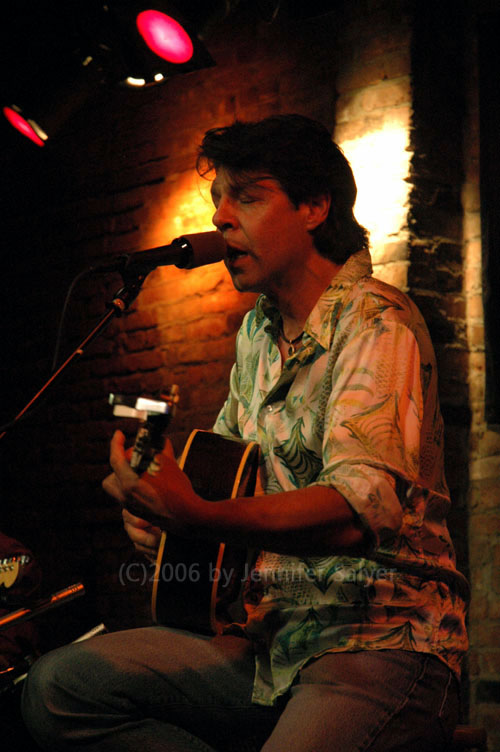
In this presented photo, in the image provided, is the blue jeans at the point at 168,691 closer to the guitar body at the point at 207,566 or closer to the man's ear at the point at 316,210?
the guitar body at the point at 207,566

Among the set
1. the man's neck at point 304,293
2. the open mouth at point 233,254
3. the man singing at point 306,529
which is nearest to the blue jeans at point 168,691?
the man singing at point 306,529

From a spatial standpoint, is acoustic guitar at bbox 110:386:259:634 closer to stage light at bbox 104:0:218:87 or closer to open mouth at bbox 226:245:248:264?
open mouth at bbox 226:245:248:264

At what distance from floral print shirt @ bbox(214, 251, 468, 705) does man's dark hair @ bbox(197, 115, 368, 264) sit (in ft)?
0.87

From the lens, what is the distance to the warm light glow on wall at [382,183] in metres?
2.69

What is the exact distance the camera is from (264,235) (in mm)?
1963

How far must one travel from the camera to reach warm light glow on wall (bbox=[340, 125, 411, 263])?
2.69 meters

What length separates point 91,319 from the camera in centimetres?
364

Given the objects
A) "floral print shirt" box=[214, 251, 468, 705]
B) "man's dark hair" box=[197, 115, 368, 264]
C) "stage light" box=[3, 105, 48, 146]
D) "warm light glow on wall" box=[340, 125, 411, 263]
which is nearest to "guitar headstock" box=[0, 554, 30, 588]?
"floral print shirt" box=[214, 251, 468, 705]

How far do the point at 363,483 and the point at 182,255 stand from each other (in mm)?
839

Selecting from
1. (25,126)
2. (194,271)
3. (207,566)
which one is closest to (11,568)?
(207,566)

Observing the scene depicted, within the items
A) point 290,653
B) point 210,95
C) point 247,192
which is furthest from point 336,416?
point 210,95

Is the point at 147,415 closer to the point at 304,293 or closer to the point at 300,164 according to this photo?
the point at 304,293

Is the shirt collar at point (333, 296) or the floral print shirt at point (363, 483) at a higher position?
the shirt collar at point (333, 296)

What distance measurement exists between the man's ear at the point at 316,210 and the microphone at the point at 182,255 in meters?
0.23
